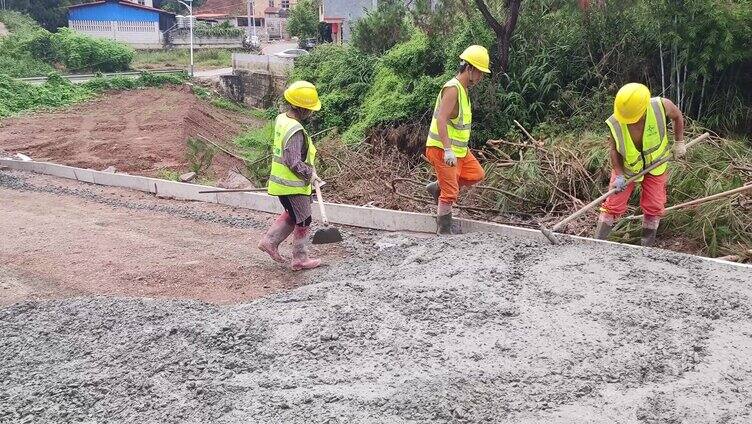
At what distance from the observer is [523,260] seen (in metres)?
5.07

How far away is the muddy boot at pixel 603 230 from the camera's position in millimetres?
5621

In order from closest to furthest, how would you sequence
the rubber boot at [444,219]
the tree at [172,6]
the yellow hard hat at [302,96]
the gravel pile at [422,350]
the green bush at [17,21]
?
the gravel pile at [422,350]
the yellow hard hat at [302,96]
the rubber boot at [444,219]
the green bush at [17,21]
the tree at [172,6]

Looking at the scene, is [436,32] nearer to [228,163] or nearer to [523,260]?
[228,163]

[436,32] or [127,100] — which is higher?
[436,32]

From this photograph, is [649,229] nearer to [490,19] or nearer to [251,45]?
[490,19]

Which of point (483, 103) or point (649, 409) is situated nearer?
point (649, 409)

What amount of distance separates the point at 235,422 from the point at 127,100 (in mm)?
20325

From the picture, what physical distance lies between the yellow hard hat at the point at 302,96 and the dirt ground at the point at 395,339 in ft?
4.41

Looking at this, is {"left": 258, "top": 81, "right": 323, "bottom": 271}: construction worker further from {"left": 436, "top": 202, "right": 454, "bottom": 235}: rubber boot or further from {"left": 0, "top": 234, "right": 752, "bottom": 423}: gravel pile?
{"left": 436, "top": 202, "right": 454, "bottom": 235}: rubber boot

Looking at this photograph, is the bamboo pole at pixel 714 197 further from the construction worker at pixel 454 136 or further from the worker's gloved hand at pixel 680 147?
the construction worker at pixel 454 136

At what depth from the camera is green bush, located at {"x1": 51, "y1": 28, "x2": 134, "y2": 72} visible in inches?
1204

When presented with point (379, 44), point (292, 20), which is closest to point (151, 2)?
point (292, 20)

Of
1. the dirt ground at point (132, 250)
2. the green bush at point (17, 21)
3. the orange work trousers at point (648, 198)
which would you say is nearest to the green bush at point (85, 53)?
the green bush at point (17, 21)

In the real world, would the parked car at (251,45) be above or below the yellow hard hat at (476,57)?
above
